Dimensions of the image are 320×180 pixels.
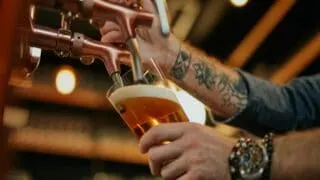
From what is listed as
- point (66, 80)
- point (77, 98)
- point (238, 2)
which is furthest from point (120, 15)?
point (77, 98)

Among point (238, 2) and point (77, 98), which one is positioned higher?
point (238, 2)

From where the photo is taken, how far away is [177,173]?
700 millimetres

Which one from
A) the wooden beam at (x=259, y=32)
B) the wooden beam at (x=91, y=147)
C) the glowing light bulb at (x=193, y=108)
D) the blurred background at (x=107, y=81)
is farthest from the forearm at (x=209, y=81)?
the wooden beam at (x=91, y=147)

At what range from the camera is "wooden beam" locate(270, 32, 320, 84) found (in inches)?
108

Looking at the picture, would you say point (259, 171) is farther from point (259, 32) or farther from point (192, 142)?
point (259, 32)

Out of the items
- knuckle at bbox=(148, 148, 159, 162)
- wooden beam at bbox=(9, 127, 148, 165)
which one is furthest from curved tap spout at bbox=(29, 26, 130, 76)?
wooden beam at bbox=(9, 127, 148, 165)

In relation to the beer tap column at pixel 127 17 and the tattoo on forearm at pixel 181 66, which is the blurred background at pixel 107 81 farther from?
the beer tap column at pixel 127 17

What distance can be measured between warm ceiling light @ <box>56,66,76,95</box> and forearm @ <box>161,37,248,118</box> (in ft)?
6.82

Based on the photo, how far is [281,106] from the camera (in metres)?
1.19

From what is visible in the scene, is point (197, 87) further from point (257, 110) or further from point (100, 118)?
point (100, 118)

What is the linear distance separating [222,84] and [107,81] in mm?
990

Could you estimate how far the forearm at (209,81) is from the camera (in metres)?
1.06

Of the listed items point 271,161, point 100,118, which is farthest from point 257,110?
point 100,118

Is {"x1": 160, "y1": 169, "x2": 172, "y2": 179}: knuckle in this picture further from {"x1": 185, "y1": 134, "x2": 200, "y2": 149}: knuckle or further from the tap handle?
the tap handle
